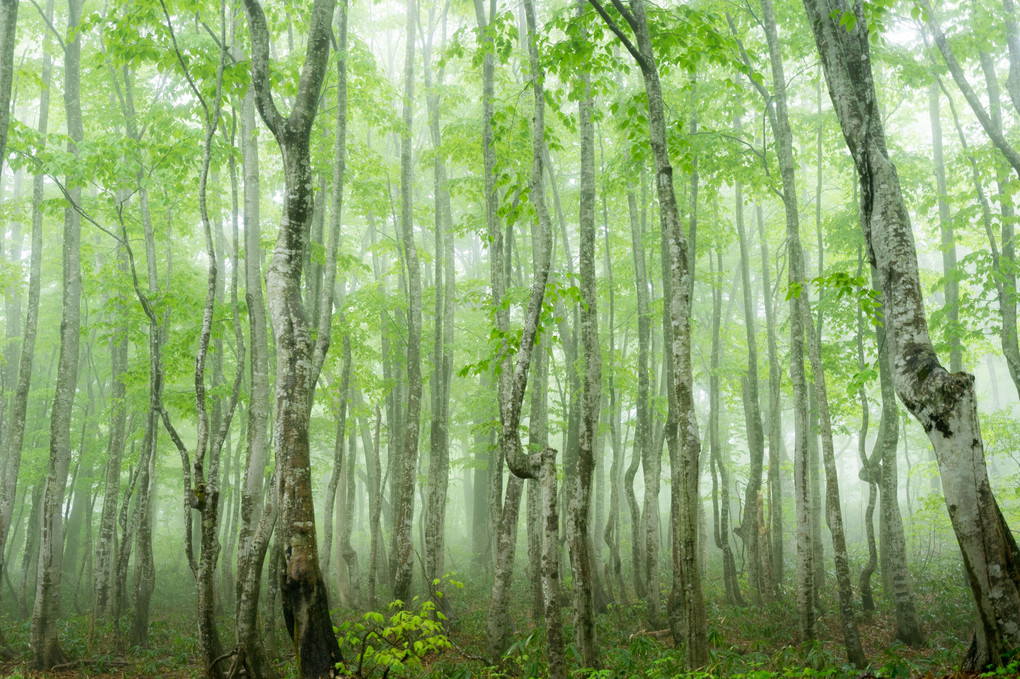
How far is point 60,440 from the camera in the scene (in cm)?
1016

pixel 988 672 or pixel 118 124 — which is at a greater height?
pixel 118 124

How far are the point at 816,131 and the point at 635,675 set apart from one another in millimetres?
13086

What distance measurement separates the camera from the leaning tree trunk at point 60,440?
9.56 meters

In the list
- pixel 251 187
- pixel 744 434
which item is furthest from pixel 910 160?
pixel 744 434

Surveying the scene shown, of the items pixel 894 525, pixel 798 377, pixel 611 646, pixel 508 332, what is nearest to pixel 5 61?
pixel 508 332

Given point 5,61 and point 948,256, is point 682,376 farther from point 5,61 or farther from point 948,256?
point 948,256

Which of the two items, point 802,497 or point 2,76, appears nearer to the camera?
point 2,76

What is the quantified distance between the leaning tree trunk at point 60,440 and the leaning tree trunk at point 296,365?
4.66 m

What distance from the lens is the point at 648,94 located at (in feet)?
22.0

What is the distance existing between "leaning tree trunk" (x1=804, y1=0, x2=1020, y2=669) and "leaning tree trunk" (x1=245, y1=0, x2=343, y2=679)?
195 inches

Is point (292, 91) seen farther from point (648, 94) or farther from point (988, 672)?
point (988, 672)

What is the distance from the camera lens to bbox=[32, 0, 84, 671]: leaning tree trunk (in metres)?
9.56

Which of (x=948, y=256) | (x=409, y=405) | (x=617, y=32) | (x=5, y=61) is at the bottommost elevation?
(x=409, y=405)

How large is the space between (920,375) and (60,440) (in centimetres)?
1172
